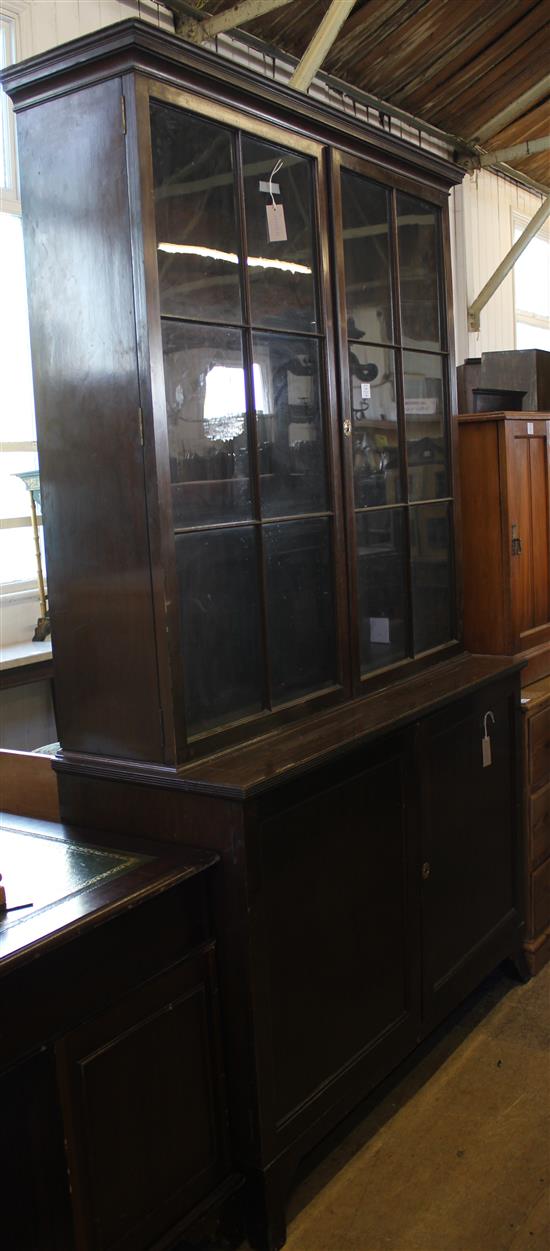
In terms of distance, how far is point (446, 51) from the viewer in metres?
4.50

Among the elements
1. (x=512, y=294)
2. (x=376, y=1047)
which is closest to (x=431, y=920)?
(x=376, y=1047)

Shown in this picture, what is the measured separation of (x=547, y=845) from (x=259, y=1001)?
5.07 ft

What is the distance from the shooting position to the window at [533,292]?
21.6 ft

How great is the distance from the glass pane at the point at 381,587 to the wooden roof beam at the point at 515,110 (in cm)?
322

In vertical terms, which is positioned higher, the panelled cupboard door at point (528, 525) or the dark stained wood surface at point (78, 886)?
the panelled cupboard door at point (528, 525)

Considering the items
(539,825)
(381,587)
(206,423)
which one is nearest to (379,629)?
(381,587)

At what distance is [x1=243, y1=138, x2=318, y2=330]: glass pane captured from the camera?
2.25 m

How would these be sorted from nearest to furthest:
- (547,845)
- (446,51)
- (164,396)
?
(164,396) → (547,845) → (446,51)

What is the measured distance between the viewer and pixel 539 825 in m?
3.28

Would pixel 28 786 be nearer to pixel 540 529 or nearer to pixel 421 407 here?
pixel 421 407

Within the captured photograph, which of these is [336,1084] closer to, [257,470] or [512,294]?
[257,470]

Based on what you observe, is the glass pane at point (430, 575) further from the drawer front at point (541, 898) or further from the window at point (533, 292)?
the window at point (533, 292)

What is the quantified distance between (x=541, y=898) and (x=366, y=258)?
6.48 feet

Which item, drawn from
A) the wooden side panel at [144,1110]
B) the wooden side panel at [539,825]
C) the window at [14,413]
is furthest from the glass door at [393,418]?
the window at [14,413]
